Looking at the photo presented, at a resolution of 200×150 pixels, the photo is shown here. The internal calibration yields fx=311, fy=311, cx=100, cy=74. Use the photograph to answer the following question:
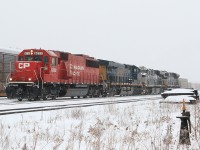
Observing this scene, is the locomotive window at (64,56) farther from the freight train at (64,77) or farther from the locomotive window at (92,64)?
the locomotive window at (92,64)

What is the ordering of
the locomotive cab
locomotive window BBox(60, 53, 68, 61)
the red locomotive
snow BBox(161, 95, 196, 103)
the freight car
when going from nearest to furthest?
snow BBox(161, 95, 196, 103)
the locomotive cab
the red locomotive
locomotive window BBox(60, 53, 68, 61)
the freight car

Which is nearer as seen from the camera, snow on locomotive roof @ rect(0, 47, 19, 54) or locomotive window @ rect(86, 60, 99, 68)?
snow on locomotive roof @ rect(0, 47, 19, 54)

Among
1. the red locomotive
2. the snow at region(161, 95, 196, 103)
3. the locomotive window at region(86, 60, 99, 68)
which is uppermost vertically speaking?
the locomotive window at region(86, 60, 99, 68)

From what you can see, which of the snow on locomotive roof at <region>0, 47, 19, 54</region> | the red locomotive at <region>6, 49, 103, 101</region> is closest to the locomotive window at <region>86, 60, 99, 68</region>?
the red locomotive at <region>6, 49, 103, 101</region>

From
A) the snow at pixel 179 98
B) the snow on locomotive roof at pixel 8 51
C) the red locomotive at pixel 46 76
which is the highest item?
the snow on locomotive roof at pixel 8 51

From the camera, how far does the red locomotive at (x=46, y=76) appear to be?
20328 mm

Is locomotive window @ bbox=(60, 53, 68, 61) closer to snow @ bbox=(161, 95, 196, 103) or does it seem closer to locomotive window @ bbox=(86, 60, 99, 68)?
locomotive window @ bbox=(86, 60, 99, 68)

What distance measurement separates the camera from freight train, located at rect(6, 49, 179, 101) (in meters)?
20.5

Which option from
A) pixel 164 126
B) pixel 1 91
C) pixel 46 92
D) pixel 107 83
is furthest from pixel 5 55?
pixel 164 126

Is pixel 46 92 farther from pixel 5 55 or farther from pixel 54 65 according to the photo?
pixel 5 55

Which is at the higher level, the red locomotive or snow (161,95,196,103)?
the red locomotive

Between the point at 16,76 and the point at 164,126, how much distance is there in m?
14.8

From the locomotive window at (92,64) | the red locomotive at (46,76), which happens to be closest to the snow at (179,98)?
the red locomotive at (46,76)

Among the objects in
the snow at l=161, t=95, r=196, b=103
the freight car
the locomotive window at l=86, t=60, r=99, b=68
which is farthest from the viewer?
the locomotive window at l=86, t=60, r=99, b=68
